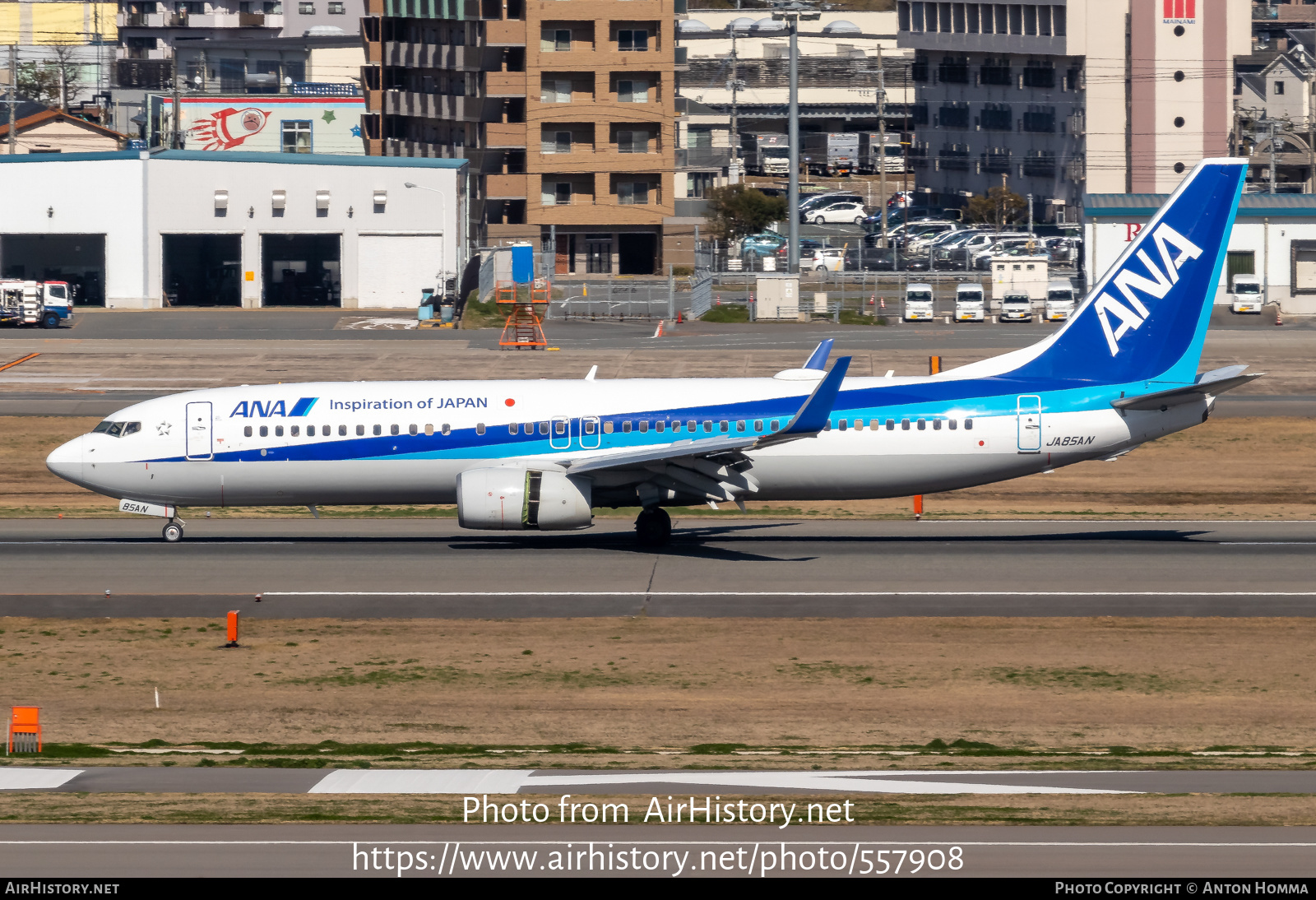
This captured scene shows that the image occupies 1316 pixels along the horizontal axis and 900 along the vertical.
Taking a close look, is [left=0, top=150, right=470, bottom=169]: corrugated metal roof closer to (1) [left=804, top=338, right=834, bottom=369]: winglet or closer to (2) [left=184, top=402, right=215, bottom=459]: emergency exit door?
(1) [left=804, top=338, right=834, bottom=369]: winglet

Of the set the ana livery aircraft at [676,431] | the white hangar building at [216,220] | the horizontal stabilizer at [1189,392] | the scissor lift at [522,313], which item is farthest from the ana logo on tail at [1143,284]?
the white hangar building at [216,220]

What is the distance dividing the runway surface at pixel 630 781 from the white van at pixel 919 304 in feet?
248

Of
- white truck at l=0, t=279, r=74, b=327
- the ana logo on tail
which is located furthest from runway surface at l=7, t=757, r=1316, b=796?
white truck at l=0, t=279, r=74, b=327

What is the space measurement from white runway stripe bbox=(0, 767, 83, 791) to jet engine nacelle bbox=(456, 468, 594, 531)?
53.5 ft

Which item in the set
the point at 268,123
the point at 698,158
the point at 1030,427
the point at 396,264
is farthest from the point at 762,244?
the point at 1030,427

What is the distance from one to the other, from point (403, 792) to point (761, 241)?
5049 inches

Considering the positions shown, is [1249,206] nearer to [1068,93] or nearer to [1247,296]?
[1247,296]

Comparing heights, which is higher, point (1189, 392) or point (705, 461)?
point (1189, 392)

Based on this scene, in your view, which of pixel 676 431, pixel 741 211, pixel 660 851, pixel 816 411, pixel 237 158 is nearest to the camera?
pixel 660 851

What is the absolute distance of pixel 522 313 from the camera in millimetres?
93812

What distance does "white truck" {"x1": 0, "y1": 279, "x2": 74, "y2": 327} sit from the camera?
93500mm

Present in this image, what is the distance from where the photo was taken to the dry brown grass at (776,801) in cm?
1803

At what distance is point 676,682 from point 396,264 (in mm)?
83216
